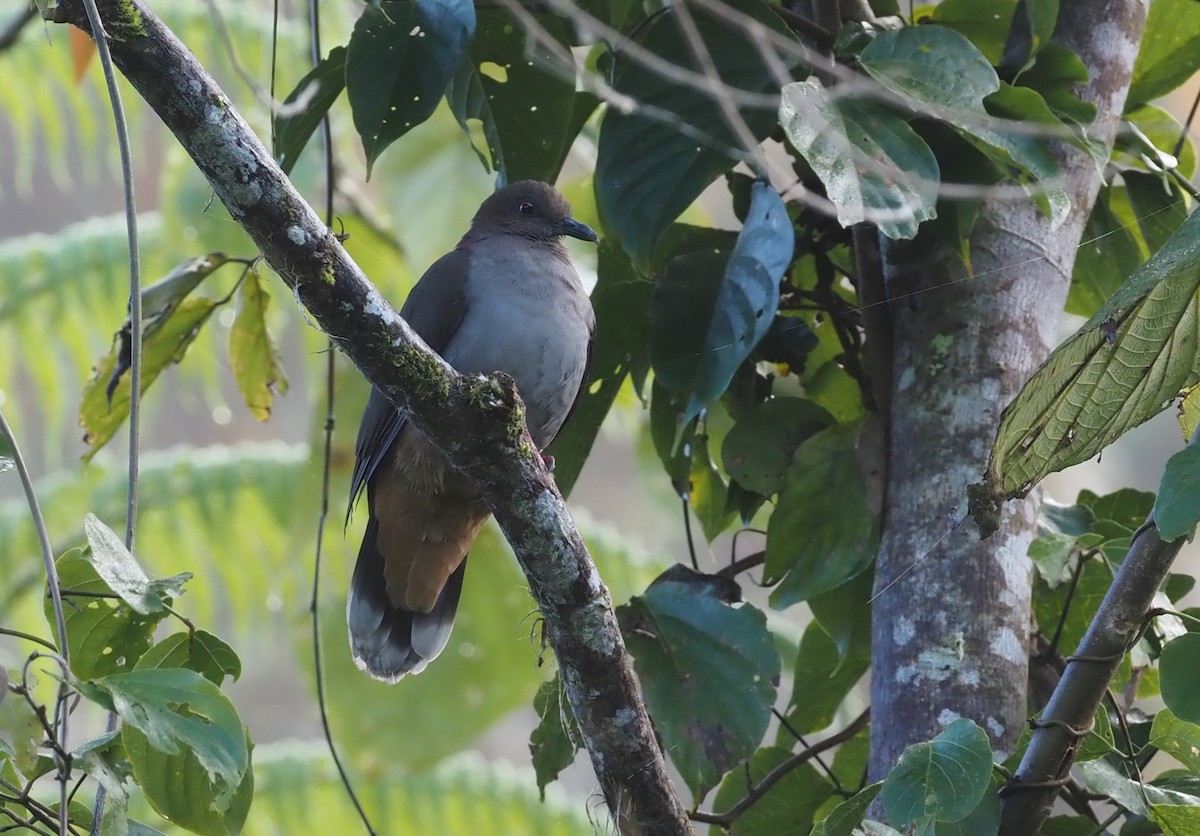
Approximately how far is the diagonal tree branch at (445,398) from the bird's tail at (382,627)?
3.61 feet

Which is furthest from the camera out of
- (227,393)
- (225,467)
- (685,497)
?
(227,393)

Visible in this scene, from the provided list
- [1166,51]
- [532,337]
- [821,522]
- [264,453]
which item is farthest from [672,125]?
[264,453]

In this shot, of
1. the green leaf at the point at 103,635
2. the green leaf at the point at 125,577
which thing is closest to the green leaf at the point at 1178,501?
the green leaf at the point at 125,577

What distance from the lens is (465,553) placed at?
125 inches

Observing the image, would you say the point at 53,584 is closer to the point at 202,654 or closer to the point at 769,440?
the point at 202,654

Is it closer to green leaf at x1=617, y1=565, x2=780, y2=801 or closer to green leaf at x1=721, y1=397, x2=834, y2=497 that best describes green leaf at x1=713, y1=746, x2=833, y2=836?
green leaf at x1=617, y1=565, x2=780, y2=801

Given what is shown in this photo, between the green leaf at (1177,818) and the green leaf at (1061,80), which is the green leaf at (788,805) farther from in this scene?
the green leaf at (1061,80)

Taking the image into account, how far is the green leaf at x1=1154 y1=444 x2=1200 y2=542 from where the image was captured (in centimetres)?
159

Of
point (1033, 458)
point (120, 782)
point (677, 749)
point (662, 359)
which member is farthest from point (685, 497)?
point (120, 782)

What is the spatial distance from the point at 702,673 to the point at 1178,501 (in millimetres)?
1096

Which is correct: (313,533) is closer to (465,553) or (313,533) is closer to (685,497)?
(465,553)

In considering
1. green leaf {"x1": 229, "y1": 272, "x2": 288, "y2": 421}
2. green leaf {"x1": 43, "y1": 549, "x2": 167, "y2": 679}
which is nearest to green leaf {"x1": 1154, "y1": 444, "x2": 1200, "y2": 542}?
green leaf {"x1": 43, "y1": 549, "x2": 167, "y2": 679}

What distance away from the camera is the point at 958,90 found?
230 cm

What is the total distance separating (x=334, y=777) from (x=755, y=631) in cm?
475
